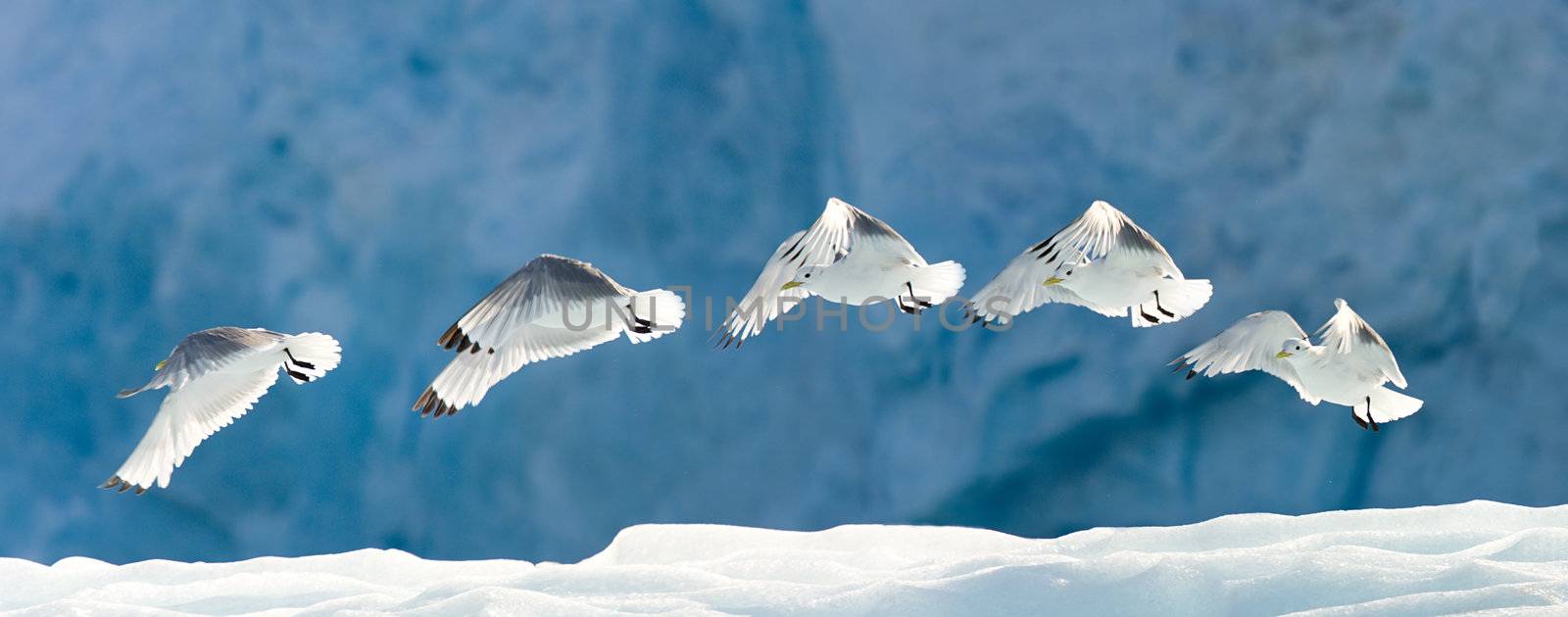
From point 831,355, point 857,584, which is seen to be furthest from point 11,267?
point 857,584

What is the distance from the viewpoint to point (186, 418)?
3.76m

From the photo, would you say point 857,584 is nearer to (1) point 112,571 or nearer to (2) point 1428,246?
(1) point 112,571

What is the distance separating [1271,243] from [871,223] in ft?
9.67

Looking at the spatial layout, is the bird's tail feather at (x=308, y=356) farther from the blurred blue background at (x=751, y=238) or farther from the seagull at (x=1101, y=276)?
the blurred blue background at (x=751, y=238)

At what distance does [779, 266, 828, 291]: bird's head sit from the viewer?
3.40 meters

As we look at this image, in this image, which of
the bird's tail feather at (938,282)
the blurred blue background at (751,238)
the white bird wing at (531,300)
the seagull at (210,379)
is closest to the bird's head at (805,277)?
the bird's tail feather at (938,282)

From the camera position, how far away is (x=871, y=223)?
10.8 ft

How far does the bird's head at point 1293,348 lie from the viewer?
349cm

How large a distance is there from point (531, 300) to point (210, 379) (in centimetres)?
106

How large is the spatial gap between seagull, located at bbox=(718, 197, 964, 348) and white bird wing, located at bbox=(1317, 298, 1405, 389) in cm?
87

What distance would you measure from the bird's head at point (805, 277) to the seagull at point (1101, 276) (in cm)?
49

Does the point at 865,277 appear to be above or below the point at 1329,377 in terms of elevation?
above

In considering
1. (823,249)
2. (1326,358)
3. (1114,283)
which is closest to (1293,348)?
(1326,358)

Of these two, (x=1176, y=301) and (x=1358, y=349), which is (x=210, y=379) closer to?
(x=1176, y=301)
